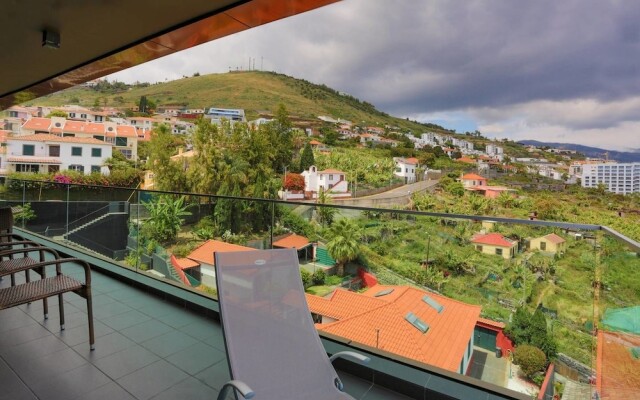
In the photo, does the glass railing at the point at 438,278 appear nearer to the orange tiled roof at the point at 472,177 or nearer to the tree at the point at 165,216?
the tree at the point at 165,216

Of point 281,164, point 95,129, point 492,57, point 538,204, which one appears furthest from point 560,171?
point 95,129

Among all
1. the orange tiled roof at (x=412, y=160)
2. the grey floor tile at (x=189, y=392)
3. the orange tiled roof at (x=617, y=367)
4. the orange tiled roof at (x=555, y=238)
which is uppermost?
the orange tiled roof at (x=412, y=160)

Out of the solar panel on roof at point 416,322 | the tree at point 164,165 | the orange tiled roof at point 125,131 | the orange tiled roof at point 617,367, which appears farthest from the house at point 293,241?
the orange tiled roof at point 125,131

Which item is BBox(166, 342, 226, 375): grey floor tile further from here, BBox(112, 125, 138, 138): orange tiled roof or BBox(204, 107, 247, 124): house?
BBox(204, 107, 247, 124): house

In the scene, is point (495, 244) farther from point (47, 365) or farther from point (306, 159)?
point (306, 159)

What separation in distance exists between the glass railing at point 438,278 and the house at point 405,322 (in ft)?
0.04

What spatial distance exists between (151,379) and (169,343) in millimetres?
474

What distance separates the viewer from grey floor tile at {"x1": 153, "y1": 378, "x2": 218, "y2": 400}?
202 cm

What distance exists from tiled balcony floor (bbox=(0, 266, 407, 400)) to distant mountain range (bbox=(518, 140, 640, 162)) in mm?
71189

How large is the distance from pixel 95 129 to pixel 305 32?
48.2 metres

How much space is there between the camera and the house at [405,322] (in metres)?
2.39

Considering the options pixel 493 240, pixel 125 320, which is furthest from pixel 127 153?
pixel 493 240

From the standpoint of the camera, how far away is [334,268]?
337cm

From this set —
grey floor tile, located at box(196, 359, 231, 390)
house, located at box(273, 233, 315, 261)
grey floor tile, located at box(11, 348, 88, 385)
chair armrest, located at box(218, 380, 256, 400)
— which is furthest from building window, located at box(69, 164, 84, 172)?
chair armrest, located at box(218, 380, 256, 400)
